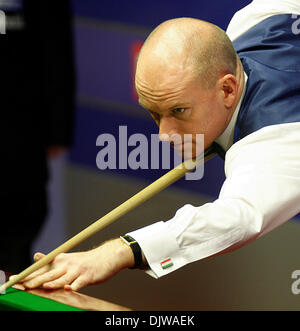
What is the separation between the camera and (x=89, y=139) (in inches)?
193

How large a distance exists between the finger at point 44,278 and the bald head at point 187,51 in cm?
59

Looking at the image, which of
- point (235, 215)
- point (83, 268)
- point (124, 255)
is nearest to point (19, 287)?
point (83, 268)

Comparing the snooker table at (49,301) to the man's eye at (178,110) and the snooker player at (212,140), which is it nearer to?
the snooker player at (212,140)

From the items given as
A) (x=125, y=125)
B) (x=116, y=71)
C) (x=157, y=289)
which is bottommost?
(x=157, y=289)

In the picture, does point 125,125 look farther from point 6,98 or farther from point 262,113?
point 262,113

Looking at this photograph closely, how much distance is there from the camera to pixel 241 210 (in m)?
2.11

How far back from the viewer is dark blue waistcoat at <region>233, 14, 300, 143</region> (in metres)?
2.30

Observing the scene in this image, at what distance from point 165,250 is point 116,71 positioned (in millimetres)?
2624

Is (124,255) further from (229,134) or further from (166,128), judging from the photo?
(229,134)

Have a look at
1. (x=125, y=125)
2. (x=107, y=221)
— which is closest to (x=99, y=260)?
(x=107, y=221)

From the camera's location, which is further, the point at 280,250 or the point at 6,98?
the point at 280,250

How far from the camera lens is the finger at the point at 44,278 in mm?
2064

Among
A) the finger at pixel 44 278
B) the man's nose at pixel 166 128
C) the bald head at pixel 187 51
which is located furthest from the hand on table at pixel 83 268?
the bald head at pixel 187 51

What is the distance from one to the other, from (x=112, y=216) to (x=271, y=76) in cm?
65
